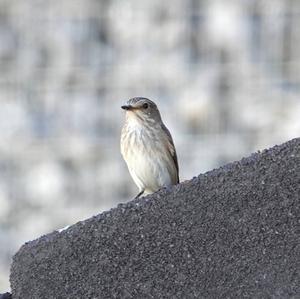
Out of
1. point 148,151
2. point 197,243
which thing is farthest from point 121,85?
point 197,243

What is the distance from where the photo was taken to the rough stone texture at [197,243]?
446 centimetres

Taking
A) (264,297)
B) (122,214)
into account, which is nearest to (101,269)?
(122,214)

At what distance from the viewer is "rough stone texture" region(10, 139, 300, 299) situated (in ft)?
14.6

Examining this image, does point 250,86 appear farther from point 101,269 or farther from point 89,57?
point 101,269

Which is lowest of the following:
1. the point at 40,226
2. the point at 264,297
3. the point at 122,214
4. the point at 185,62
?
the point at 264,297

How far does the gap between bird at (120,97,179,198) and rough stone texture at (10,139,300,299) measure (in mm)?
2927

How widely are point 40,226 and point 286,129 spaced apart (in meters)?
2.89

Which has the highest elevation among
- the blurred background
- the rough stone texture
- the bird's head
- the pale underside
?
the blurred background

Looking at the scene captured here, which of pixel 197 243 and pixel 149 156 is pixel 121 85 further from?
pixel 197 243

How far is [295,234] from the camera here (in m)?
4.45

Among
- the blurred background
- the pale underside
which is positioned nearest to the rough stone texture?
the pale underside

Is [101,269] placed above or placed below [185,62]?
below

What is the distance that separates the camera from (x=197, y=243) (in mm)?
4555

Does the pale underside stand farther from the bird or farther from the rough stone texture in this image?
the rough stone texture
